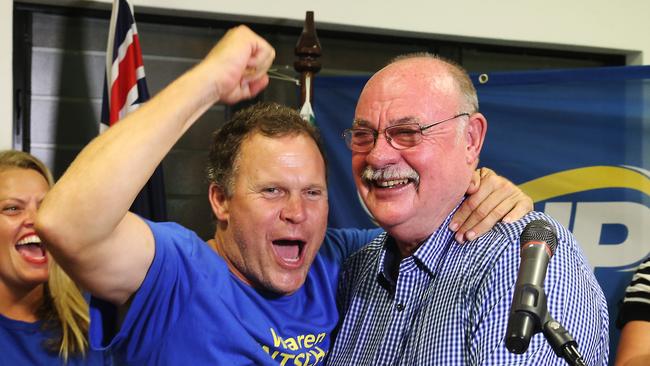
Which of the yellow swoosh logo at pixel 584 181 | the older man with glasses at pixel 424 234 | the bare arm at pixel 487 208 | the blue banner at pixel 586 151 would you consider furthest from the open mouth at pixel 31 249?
the yellow swoosh logo at pixel 584 181

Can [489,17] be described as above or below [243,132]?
above

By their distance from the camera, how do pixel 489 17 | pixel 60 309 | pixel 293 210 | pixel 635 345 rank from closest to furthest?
pixel 293 210 → pixel 635 345 → pixel 60 309 → pixel 489 17

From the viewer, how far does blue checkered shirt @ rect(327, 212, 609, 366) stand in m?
1.49

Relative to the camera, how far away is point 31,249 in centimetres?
279

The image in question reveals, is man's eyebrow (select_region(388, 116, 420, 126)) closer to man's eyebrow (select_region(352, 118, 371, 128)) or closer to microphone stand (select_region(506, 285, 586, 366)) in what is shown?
man's eyebrow (select_region(352, 118, 371, 128))

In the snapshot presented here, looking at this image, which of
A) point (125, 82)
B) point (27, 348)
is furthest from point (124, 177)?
point (125, 82)

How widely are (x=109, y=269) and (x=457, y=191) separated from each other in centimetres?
73

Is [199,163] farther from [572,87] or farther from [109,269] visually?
[109,269]

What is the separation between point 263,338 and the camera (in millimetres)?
1782

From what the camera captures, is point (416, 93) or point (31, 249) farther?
point (31, 249)

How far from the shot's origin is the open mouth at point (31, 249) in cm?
276

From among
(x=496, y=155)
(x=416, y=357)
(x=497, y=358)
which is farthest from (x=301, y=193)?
(x=496, y=155)

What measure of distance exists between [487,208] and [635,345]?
75 cm

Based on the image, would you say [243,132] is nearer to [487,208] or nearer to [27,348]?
[487,208]
